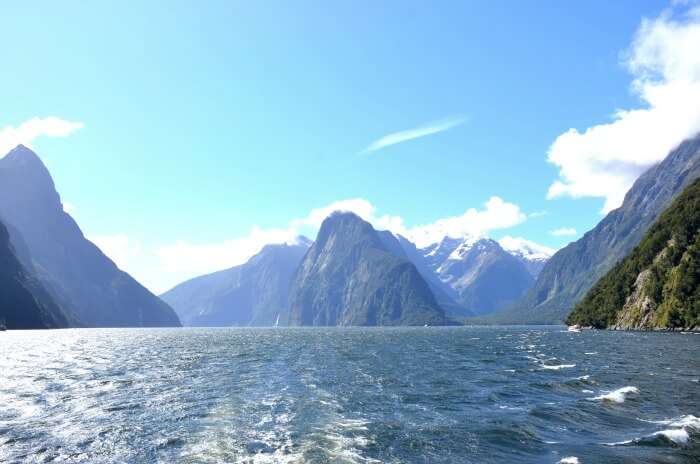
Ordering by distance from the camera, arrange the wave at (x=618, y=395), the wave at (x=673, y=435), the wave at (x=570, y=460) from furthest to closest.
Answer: the wave at (x=618, y=395) < the wave at (x=673, y=435) < the wave at (x=570, y=460)

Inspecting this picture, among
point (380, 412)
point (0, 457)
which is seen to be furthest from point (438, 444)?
point (0, 457)

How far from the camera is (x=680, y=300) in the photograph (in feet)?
569

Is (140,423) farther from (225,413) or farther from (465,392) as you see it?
(465,392)

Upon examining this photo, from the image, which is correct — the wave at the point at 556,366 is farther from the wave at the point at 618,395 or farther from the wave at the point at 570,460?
the wave at the point at 570,460

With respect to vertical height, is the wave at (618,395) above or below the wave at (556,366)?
above

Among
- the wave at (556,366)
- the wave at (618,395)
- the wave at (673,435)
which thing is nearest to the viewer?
the wave at (673,435)

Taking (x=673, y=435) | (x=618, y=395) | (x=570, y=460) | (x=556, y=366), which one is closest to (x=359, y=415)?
(x=570, y=460)

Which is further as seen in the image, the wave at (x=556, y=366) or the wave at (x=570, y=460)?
the wave at (x=556, y=366)

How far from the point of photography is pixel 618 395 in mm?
48094

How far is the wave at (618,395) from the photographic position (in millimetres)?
46312

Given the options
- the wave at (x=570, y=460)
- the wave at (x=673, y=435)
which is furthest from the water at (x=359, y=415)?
the wave at (x=570, y=460)

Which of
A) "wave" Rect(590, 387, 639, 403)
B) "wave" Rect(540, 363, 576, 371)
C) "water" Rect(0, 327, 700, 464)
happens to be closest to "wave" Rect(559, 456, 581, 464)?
"water" Rect(0, 327, 700, 464)

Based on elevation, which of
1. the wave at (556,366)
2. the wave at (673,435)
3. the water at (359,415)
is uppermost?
the wave at (673,435)

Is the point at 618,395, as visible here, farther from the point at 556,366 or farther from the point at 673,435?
the point at 556,366
